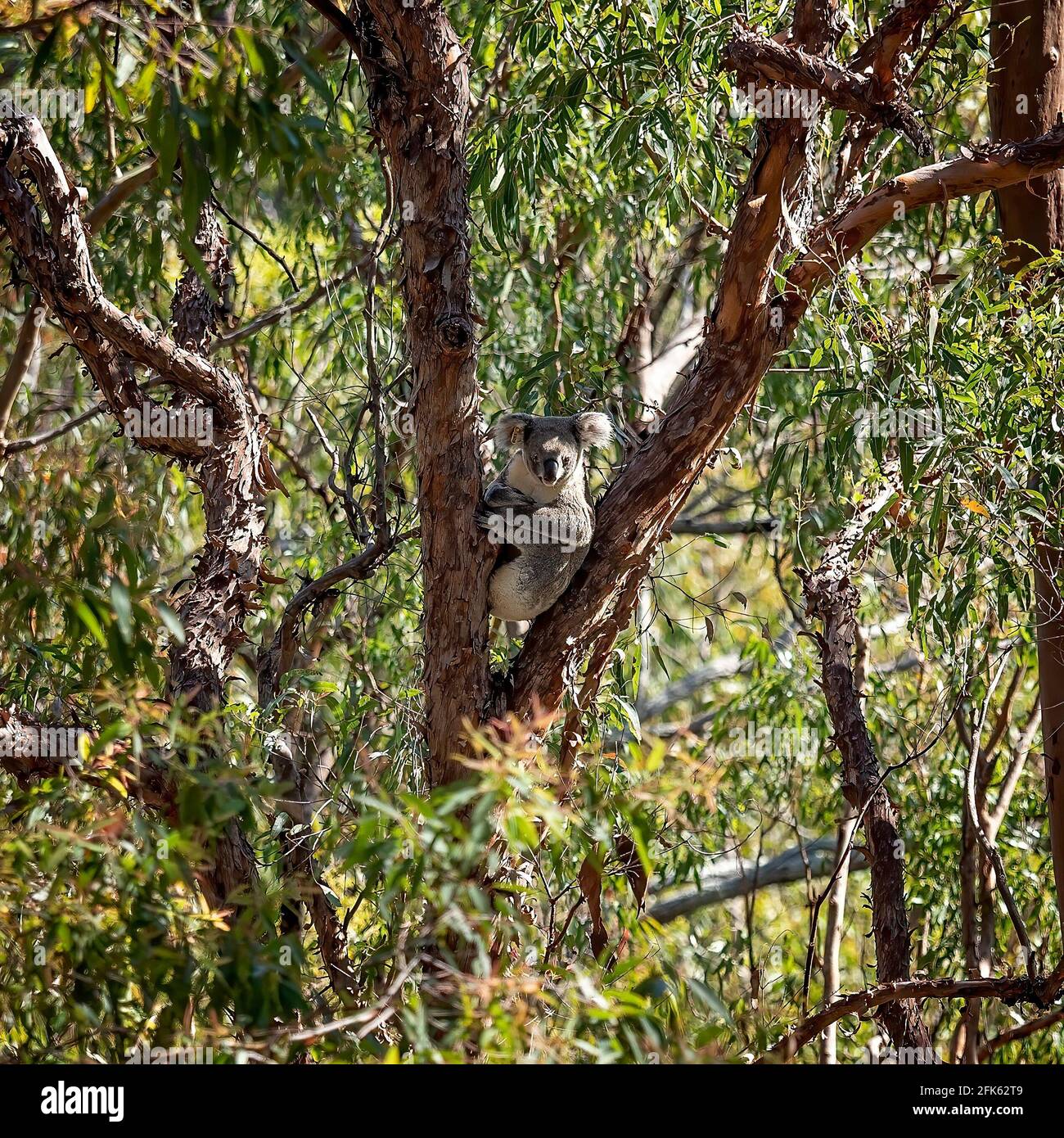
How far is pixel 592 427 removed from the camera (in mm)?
3357

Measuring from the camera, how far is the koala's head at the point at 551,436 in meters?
3.29

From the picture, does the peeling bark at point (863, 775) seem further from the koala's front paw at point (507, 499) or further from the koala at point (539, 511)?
the koala's front paw at point (507, 499)

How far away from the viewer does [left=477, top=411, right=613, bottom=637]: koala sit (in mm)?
2816

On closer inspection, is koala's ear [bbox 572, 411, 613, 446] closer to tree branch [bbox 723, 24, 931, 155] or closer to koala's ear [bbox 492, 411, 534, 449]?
koala's ear [bbox 492, 411, 534, 449]

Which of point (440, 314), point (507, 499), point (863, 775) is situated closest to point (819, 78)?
point (440, 314)

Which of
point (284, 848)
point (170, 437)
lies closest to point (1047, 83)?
point (170, 437)

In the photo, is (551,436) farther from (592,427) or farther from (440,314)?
(440,314)

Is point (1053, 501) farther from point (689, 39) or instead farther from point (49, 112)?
point (49, 112)

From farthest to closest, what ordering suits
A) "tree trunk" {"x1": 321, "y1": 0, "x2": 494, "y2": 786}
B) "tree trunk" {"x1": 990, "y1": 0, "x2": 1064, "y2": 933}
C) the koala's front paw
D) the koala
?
"tree trunk" {"x1": 990, "y1": 0, "x2": 1064, "y2": 933} → the koala's front paw → the koala → "tree trunk" {"x1": 321, "y1": 0, "x2": 494, "y2": 786}

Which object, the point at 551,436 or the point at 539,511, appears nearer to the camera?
the point at 539,511

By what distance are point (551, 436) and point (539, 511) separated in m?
0.29

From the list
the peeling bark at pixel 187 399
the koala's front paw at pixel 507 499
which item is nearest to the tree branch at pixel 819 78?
the koala's front paw at pixel 507 499

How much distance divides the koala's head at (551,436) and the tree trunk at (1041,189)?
134 cm

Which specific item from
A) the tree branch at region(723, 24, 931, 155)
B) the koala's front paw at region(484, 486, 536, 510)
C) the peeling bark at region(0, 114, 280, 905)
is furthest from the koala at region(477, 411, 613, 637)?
the tree branch at region(723, 24, 931, 155)
